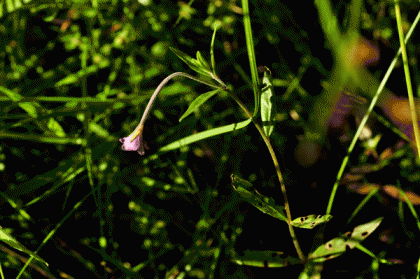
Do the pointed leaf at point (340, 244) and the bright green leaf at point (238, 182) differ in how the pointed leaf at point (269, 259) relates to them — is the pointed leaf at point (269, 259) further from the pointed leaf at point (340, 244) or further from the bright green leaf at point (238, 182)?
the bright green leaf at point (238, 182)


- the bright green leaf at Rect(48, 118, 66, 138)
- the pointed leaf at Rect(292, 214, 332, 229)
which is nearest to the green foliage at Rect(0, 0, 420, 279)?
the bright green leaf at Rect(48, 118, 66, 138)

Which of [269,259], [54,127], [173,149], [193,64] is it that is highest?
[193,64]

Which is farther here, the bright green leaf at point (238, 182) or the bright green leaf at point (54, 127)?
the bright green leaf at point (54, 127)

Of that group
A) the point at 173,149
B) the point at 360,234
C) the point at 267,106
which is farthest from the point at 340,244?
the point at 173,149

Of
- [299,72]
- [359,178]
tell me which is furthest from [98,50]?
[359,178]

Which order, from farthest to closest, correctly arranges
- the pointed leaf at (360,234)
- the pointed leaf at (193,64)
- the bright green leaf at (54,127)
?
the bright green leaf at (54,127) < the pointed leaf at (360,234) < the pointed leaf at (193,64)

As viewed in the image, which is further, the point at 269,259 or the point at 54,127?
the point at 54,127

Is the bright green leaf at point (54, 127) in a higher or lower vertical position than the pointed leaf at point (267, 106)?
lower

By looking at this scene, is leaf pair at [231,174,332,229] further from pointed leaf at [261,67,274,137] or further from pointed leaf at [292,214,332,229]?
pointed leaf at [261,67,274,137]

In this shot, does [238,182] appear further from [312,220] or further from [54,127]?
[54,127]

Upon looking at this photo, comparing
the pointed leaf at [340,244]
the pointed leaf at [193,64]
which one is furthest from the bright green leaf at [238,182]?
the pointed leaf at [340,244]

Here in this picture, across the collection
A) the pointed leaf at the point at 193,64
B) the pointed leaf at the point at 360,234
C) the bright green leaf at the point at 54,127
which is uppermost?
the pointed leaf at the point at 193,64
